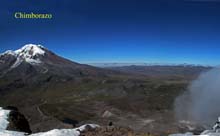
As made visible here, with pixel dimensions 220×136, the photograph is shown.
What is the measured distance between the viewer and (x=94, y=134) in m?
25.0

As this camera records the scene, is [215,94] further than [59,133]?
Yes

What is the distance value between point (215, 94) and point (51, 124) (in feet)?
288

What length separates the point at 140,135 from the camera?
2420cm

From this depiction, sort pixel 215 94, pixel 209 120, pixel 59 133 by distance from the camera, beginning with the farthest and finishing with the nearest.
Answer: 1. pixel 209 120
2. pixel 215 94
3. pixel 59 133

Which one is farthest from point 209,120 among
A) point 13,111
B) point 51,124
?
point 13,111

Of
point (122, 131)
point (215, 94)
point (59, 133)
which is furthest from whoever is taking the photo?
point (215, 94)

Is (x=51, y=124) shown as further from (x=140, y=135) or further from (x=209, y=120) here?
(x=140, y=135)

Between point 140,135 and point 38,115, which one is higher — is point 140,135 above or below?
above

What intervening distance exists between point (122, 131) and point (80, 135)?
318 centimetres

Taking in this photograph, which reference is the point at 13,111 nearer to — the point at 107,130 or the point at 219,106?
the point at 107,130

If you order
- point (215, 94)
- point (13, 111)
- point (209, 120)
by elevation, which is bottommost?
point (209, 120)

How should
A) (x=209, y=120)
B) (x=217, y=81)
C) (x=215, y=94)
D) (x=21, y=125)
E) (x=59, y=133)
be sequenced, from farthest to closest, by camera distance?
(x=209, y=120) → (x=215, y=94) → (x=217, y=81) → (x=21, y=125) → (x=59, y=133)

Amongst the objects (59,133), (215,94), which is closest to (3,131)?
(59,133)

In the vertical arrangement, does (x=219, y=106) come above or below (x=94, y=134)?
below
